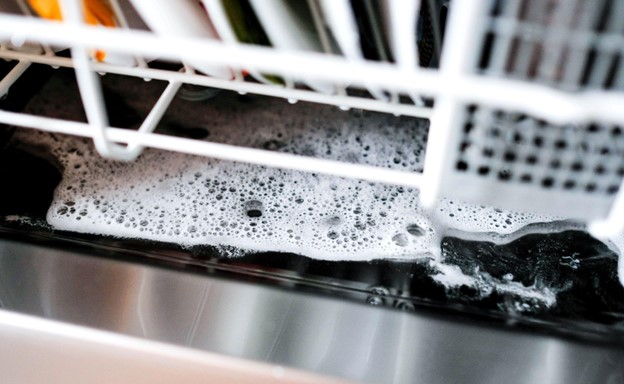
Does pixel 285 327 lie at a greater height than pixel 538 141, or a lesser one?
lesser

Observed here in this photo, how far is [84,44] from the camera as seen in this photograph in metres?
0.44

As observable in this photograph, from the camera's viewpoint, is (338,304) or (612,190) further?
(338,304)

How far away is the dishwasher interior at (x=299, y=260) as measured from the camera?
61cm

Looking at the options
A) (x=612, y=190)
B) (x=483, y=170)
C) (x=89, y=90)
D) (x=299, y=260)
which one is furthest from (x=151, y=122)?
(x=612, y=190)

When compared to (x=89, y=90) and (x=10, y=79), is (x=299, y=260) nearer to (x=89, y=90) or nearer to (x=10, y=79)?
(x=89, y=90)

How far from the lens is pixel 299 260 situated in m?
0.70

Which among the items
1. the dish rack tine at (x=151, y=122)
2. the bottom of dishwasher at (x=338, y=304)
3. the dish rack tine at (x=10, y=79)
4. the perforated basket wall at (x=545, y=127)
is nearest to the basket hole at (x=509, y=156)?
the perforated basket wall at (x=545, y=127)

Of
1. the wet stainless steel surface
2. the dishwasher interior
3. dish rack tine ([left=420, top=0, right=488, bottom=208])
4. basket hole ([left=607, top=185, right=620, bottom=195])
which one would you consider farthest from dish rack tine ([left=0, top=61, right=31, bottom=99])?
basket hole ([left=607, top=185, right=620, bottom=195])

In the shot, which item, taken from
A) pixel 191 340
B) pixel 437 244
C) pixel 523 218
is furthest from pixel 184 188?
pixel 523 218

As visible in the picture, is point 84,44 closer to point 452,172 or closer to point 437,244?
point 452,172

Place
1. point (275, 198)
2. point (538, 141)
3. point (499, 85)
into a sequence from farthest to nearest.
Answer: point (275, 198) < point (538, 141) < point (499, 85)

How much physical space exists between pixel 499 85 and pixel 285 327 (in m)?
0.37

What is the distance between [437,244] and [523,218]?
0.39 feet

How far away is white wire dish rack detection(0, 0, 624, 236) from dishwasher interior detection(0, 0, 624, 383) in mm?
185
